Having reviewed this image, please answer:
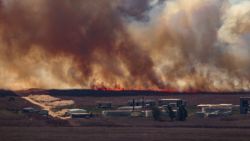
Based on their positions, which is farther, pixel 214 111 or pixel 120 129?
pixel 214 111

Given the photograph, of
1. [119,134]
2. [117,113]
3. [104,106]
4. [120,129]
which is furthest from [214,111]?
[119,134]

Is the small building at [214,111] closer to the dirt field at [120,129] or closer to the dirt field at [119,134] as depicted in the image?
the dirt field at [120,129]

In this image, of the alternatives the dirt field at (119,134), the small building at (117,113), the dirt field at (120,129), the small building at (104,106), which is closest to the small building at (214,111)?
the dirt field at (120,129)

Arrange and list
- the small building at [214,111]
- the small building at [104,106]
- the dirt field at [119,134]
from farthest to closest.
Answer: the small building at [104,106]
the small building at [214,111]
the dirt field at [119,134]

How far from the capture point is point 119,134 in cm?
10294

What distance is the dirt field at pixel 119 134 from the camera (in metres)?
95.4

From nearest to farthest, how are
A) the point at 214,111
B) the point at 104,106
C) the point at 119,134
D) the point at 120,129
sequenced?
the point at 119,134
the point at 120,129
the point at 214,111
the point at 104,106

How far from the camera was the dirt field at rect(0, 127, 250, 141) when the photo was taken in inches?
3755

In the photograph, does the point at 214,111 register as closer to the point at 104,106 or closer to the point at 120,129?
the point at 104,106

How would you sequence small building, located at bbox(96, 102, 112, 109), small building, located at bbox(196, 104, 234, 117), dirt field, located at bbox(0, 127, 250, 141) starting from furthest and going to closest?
small building, located at bbox(96, 102, 112, 109) < small building, located at bbox(196, 104, 234, 117) < dirt field, located at bbox(0, 127, 250, 141)

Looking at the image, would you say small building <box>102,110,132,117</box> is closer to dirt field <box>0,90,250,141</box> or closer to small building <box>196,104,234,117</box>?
dirt field <box>0,90,250,141</box>

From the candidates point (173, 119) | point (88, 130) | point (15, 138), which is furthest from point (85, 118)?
point (15, 138)

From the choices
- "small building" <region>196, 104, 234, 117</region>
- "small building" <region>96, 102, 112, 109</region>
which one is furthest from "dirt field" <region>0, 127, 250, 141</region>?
"small building" <region>96, 102, 112, 109</region>

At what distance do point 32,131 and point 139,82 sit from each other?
89.2 meters
